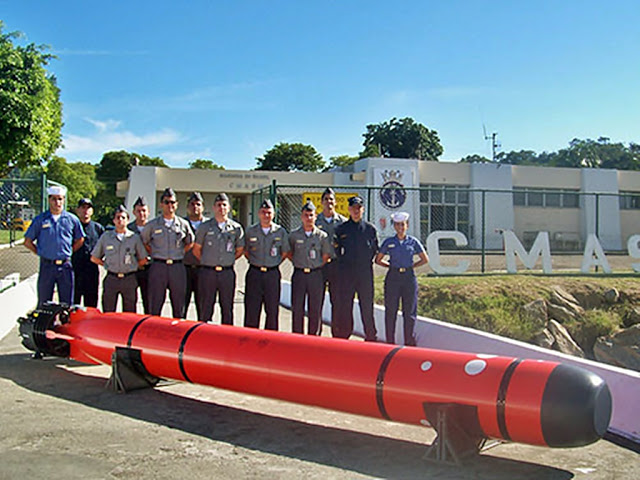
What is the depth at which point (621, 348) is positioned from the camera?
12203 mm

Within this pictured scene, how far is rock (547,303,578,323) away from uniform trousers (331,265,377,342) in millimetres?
6080

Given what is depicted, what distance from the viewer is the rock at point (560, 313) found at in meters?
12.5

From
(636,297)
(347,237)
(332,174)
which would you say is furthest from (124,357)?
(332,174)

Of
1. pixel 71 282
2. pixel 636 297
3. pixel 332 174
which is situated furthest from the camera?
pixel 332 174

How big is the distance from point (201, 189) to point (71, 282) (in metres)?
25.3

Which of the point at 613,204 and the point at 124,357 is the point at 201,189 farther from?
the point at 124,357

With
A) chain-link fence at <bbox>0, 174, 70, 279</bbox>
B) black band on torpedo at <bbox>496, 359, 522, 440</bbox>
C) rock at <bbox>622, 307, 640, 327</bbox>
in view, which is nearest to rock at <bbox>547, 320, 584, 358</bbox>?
rock at <bbox>622, 307, 640, 327</bbox>

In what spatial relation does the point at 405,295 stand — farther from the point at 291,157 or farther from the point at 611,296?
the point at 291,157

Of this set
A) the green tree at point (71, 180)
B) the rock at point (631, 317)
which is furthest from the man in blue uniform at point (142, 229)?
the green tree at point (71, 180)

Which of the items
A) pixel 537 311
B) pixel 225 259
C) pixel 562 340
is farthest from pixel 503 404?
pixel 562 340

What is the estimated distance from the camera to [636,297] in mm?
13672

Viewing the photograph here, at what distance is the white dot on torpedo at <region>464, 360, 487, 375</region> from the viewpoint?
443 centimetres

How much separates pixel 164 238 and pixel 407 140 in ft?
201

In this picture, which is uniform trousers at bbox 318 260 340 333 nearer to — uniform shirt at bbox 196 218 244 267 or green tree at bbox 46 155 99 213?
uniform shirt at bbox 196 218 244 267
